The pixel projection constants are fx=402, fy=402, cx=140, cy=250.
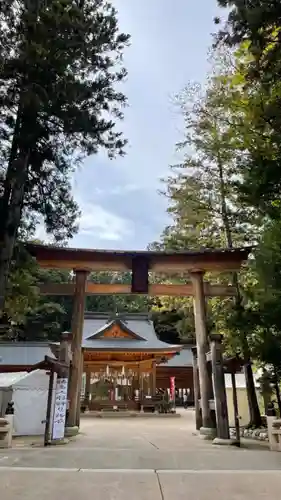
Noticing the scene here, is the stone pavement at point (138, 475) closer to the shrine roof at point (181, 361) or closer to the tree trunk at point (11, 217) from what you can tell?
the tree trunk at point (11, 217)

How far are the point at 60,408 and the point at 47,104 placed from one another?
19.4 feet

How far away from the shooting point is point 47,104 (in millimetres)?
4773

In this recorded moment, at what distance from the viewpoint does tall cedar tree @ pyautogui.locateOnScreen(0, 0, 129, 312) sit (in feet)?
15.4

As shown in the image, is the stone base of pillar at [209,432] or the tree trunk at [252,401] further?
the tree trunk at [252,401]

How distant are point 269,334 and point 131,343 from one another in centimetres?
1331

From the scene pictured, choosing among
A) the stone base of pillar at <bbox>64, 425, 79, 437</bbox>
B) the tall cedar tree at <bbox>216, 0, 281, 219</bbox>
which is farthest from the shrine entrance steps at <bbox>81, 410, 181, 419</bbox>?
the tall cedar tree at <bbox>216, 0, 281, 219</bbox>

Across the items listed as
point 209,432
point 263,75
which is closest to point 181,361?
point 209,432

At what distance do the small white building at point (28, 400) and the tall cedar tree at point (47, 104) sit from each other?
7569 mm

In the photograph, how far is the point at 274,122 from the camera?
214 inches

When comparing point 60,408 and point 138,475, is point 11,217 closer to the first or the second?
point 138,475

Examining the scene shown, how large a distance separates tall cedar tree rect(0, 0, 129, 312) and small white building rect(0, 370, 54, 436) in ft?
24.8

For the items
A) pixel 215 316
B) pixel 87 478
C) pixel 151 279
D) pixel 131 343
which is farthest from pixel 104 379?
pixel 87 478

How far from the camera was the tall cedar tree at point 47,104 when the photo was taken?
4707 mm

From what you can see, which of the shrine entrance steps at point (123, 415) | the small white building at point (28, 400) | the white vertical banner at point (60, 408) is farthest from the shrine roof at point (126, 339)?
the white vertical banner at point (60, 408)
